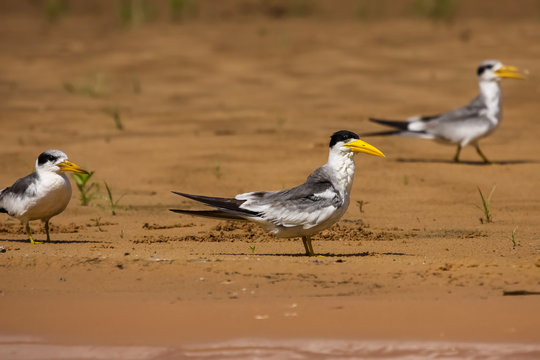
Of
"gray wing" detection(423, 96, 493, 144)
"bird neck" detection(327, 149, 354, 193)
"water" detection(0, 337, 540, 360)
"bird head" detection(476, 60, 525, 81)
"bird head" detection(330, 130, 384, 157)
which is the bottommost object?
"water" detection(0, 337, 540, 360)

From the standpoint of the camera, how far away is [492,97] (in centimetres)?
1071

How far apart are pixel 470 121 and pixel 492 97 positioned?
546 millimetres

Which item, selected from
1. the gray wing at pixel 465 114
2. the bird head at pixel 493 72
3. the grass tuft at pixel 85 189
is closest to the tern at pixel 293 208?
the grass tuft at pixel 85 189

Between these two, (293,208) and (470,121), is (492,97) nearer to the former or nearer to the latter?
(470,121)

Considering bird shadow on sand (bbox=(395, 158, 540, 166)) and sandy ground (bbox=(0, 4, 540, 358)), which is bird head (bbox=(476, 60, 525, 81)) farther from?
bird shadow on sand (bbox=(395, 158, 540, 166))

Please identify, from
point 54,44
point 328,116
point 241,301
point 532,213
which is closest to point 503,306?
point 241,301

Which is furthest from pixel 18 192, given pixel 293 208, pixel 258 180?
pixel 258 180

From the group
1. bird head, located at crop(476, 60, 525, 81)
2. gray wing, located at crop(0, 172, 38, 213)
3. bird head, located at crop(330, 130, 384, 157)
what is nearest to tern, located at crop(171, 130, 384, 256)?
bird head, located at crop(330, 130, 384, 157)

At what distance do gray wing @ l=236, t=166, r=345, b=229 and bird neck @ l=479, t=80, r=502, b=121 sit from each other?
4.86 meters

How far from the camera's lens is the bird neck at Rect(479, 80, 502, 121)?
34.5 ft

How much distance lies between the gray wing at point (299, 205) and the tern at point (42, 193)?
57.8 inches

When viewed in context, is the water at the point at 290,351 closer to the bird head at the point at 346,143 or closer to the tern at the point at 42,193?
the bird head at the point at 346,143

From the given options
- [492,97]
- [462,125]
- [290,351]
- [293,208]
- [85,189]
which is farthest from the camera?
[492,97]

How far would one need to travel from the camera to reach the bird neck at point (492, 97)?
34.5 ft
